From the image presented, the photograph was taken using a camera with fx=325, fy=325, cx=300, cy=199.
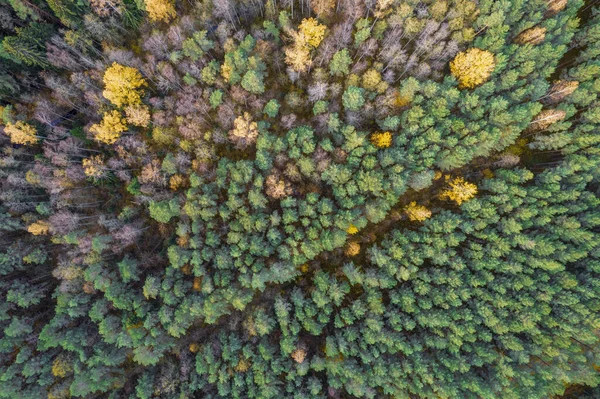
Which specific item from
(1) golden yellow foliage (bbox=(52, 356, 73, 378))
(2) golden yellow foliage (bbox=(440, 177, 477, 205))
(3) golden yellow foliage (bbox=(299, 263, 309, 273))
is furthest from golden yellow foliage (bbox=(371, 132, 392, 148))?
(1) golden yellow foliage (bbox=(52, 356, 73, 378))

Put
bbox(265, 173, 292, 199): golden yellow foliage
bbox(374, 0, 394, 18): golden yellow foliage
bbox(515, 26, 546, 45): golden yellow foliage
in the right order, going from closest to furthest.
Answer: bbox(515, 26, 546, 45): golden yellow foliage → bbox(374, 0, 394, 18): golden yellow foliage → bbox(265, 173, 292, 199): golden yellow foliage

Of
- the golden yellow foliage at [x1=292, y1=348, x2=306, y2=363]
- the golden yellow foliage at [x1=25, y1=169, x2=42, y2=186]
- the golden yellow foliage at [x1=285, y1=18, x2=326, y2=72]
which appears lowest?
the golden yellow foliage at [x1=292, y1=348, x2=306, y2=363]

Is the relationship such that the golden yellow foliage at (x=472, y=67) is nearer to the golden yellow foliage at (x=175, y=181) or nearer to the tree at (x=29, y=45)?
the golden yellow foliage at (x=175, y=181)

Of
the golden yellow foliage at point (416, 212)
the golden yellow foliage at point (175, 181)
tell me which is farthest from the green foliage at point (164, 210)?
the golden yellow foliage at point (416, 212)

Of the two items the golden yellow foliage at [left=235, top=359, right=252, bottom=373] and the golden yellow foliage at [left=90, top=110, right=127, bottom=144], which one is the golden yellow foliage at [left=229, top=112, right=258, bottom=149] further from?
the golden yellow foliage at [left=235, top=359, right=252, bottom=373]

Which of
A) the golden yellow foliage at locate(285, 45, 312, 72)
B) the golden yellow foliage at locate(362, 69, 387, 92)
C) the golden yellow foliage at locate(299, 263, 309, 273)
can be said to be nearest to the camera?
the golden yellow foliage at locate(362, 69, 387, 92)

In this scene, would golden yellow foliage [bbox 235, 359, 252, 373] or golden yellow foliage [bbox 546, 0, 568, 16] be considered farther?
golden yellow foliage [bbox 235, 359, 252, 373]

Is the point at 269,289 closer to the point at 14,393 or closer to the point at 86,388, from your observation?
the point at 86,388
